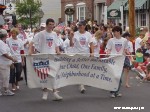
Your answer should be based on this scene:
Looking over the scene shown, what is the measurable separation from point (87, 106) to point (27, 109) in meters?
1.29

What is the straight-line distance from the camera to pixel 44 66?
12.1 meters

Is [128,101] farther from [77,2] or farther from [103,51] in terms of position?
[77,2]

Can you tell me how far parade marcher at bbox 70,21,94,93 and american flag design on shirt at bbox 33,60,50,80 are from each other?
6.06 ft

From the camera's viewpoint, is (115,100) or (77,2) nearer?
(115,100)

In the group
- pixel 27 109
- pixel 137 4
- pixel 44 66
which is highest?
pixel 137 4

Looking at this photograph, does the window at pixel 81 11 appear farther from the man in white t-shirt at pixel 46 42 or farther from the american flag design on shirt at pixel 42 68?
the american flag design on shirt at pixel 42 68

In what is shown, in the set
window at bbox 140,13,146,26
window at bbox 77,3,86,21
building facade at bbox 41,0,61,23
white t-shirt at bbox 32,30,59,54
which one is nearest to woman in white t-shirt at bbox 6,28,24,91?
white t-shirt at bbox 32,30,59,54

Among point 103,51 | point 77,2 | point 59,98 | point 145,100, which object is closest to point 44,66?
point 59,98

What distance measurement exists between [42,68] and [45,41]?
639mm

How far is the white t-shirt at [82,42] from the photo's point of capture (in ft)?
44.7

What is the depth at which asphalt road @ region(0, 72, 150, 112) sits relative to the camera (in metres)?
10.9

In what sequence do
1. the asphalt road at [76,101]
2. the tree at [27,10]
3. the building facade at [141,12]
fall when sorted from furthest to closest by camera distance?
the tree at [27,10]
the building facade at [141,12]
the asphalt road at [76,101]

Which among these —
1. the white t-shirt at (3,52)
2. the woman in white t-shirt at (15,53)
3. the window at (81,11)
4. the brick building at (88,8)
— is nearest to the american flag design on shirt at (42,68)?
the white t-shirt at (3,52)

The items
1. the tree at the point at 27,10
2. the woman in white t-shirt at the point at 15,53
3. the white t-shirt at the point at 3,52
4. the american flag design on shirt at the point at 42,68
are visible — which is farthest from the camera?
the tree at the point at 27,10
